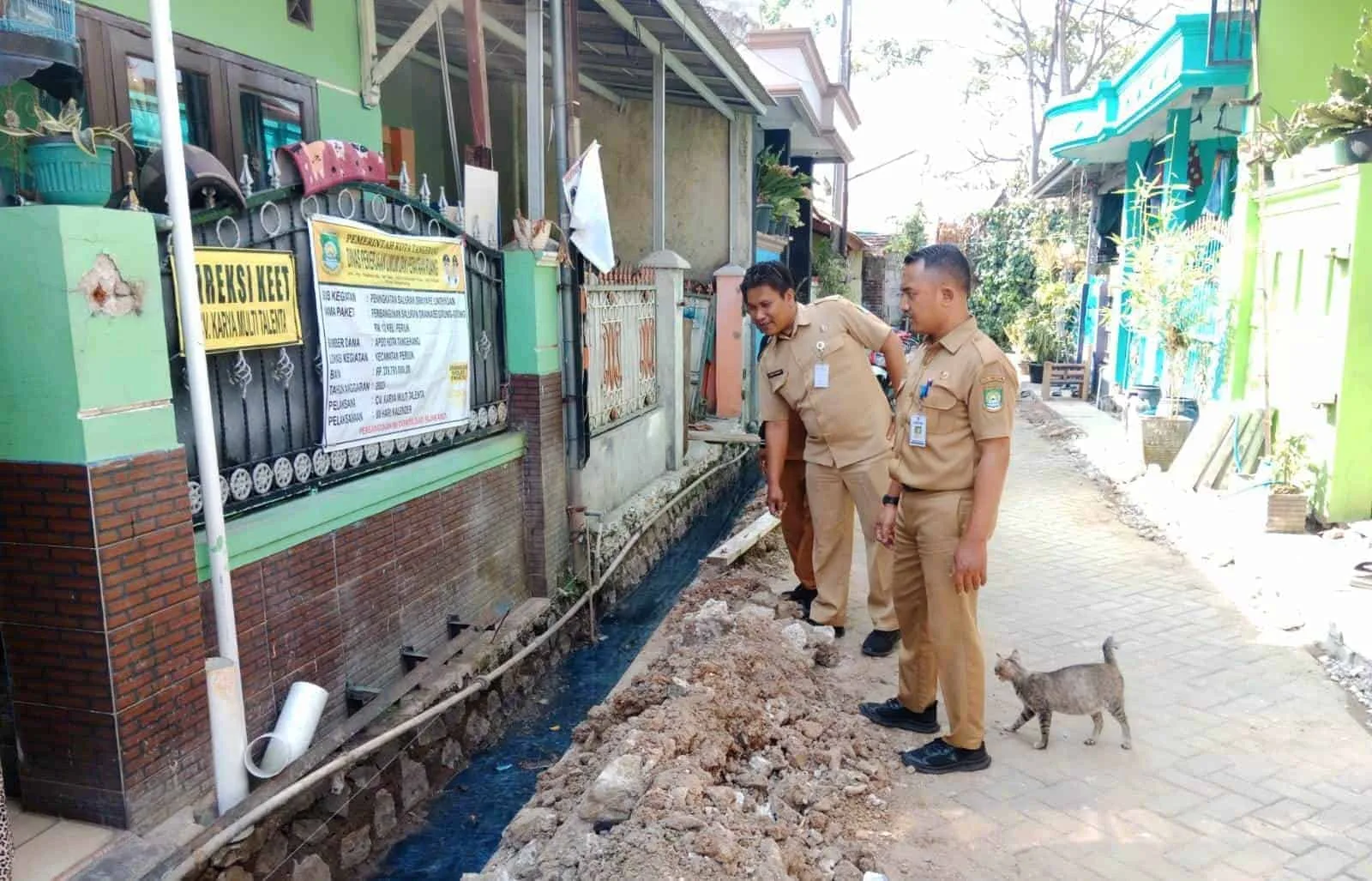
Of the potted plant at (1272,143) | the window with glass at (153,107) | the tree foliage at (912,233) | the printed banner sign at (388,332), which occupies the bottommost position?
the printed banner sign at (388,332)

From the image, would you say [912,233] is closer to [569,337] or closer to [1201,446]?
[1201,446]

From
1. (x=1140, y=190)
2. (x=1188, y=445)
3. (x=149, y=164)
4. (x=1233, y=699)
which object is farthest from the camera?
(x=1140, y=190)

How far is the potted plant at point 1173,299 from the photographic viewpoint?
9.75 meters

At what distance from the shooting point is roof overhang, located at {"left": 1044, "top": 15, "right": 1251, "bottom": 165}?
10.1 m

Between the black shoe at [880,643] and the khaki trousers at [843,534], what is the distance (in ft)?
0.15

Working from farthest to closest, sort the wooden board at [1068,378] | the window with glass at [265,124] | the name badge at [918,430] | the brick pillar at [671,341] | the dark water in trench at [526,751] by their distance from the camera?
the wooden board at [1068,378] < the brick pillar at [671,341] < the window with glass at [265,124] < the dark water in trench at [526,751] < the name badge at [918,430]

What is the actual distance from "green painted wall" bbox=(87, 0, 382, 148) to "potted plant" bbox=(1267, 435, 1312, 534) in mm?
7335

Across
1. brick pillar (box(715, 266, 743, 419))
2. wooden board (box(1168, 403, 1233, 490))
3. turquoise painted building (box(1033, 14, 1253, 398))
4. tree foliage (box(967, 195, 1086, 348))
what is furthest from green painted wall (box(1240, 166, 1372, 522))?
tree foliage (box(967, 195, 1086, 348))

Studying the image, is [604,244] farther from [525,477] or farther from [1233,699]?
[1233,699]

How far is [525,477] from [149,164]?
329 centimetres

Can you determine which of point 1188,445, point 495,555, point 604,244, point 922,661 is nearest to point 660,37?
point 604,244

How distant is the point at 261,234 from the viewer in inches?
155

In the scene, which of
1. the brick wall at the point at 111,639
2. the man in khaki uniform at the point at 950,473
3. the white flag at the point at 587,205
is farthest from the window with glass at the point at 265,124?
the man in khaki uniform at the point at 950,473

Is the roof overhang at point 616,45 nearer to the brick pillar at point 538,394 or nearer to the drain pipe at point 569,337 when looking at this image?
the drain pipe at point 569,337
